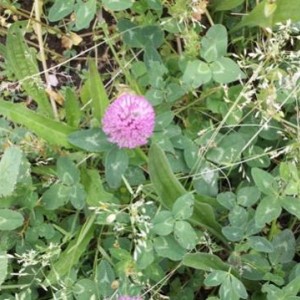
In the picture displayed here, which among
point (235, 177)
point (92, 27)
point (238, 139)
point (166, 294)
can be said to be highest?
point (92, 27)

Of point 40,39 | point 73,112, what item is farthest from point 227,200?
point 40,39

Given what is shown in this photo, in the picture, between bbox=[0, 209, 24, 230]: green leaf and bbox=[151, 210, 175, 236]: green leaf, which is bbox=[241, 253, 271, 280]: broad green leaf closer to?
bbox=[151, 210, 175, 236]: green leaf

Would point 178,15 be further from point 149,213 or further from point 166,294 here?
point 166,294

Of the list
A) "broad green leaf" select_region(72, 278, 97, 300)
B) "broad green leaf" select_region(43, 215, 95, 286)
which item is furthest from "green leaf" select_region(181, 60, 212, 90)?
"broad green leaf" select_region(72, 278, 97, 300)

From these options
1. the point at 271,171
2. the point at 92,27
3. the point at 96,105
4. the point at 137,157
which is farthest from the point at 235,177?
the point at 92,27

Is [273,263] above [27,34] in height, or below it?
below

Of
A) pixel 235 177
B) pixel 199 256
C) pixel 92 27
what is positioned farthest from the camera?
pixel 92 27

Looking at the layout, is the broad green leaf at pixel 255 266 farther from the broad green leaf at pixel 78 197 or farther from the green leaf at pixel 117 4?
the green leaf at pixel 117 4

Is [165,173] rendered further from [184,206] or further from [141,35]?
[141,35]

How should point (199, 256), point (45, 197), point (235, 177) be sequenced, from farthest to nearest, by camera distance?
point (235, 177)
point (45, 197)
point (199, 256)
